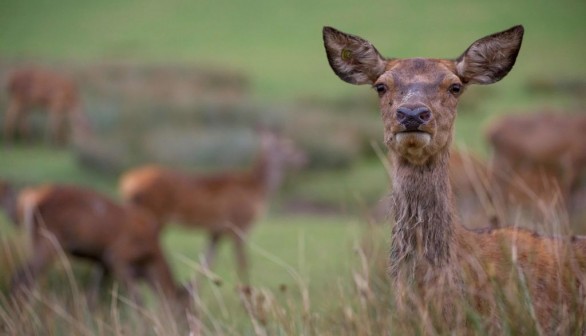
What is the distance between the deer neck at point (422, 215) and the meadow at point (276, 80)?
288 centimetres

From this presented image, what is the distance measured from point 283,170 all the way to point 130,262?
10.1 ft

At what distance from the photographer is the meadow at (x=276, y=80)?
11320 mm

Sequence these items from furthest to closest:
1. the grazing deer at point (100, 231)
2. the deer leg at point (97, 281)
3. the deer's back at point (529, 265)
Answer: the grazing deer at point (100, 231)
the deer leg at point (97, 281)
the deer's back at point (529, 265)

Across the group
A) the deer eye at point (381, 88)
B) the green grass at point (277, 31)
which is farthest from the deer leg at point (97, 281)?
the green grass at point (277, 31)

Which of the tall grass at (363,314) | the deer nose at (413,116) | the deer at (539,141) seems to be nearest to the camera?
the tall grass at (363,314)

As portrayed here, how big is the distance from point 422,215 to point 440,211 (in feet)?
0.20

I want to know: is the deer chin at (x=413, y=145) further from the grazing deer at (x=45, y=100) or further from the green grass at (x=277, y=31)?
the grazing deer at (x=45, y=100)

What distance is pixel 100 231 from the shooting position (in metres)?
7.66

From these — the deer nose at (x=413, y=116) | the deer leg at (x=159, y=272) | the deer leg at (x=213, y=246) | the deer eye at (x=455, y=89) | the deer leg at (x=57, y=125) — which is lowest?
the deer leg at (x=213, y=246)

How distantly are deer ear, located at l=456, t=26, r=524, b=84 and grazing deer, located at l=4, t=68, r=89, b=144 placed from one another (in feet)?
36.9

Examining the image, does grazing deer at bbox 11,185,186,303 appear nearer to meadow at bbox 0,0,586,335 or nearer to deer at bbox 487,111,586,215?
meadow at bbox 0,0,586,335

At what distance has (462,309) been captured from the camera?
3.09 meters

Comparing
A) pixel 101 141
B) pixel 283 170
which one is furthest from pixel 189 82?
pixel 283 170

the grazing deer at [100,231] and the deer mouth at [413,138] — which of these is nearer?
the deer mouth at [413,138]
